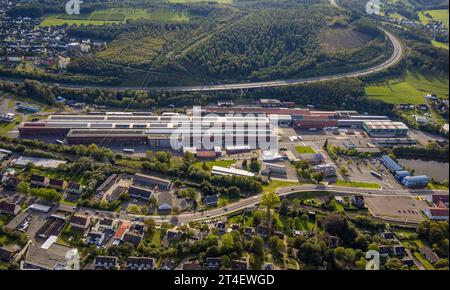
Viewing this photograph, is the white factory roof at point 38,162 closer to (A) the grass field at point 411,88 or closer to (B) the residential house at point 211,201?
(B) the residential house at point 211,201

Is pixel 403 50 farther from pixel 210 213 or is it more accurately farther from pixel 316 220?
pixel 210 213

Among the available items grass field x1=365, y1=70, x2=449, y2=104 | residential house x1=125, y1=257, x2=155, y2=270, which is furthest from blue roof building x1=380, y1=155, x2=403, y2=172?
residential house x1=125, y1=257, x2=155, y2=270

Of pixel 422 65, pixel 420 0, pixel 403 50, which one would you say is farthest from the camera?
pixel 420 0

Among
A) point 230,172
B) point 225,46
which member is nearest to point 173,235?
point 230,172

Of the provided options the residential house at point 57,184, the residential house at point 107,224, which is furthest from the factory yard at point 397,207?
the residential house at point 57,184

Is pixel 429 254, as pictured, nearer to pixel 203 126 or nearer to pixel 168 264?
pixel 168 264
